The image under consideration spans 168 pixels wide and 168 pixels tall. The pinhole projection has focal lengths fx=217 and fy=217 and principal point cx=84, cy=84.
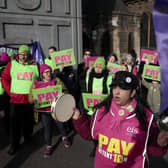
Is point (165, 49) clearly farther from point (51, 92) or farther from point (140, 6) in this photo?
point (140, 6)

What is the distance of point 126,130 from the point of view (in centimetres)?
178

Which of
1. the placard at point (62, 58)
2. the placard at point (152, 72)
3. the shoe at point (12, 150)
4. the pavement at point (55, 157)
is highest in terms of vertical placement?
the placard at point (62, 58)

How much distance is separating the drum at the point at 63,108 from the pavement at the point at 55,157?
1.76 meters

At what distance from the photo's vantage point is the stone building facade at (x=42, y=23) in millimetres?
6832

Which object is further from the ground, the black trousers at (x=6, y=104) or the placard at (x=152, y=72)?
the placard at (x=152, y=72)

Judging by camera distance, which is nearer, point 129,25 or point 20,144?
point 20,144

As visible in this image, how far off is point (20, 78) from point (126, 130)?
2.50 meters

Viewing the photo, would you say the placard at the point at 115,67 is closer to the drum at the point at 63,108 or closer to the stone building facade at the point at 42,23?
the stone building facade at the point at 42,23

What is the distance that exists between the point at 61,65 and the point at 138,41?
15.2 metres

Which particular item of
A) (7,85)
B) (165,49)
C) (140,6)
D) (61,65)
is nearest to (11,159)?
(7,85)

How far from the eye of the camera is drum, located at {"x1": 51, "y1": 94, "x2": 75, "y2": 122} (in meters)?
2.03

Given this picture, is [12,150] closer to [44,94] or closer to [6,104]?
[6,104]

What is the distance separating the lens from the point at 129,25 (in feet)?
59.3

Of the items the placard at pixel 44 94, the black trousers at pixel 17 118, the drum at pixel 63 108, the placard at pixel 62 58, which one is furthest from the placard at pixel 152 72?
the drum at pixel 63 108
